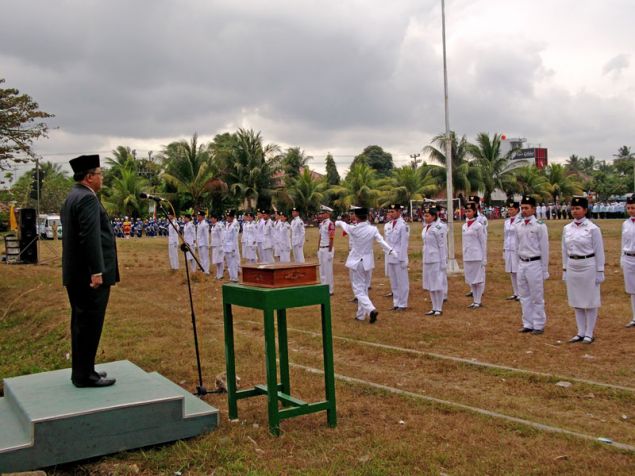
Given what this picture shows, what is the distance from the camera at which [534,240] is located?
9312 mm

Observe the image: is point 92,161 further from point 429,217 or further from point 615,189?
point 615,189

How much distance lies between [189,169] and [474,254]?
3349cm

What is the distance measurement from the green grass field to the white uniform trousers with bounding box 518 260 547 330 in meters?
0.29

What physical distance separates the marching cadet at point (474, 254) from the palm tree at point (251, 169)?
1303 inches

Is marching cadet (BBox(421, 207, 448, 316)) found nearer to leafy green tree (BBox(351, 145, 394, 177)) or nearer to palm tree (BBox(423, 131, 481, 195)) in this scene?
palm tree (BBox(423, 131, 481, 195))

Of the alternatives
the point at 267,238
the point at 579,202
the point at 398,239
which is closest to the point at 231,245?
the point at 267,238

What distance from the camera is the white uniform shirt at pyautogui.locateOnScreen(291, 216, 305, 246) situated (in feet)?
61.5

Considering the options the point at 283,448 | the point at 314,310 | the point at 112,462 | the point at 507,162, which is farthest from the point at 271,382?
the point at 507,162

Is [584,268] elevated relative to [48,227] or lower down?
lower down

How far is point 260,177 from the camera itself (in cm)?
4509

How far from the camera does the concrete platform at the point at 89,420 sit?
4.30m

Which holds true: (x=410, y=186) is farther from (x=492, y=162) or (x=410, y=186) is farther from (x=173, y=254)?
(x=173, y=254)

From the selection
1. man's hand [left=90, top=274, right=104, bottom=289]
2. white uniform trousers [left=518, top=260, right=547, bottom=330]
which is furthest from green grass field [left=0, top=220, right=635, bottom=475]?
man's hand [left=90, top=274, right=104, bottom=289]

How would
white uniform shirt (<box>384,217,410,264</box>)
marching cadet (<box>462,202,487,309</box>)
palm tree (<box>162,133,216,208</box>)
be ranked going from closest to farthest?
marching cadet (<box>462,202,487,309</box>) → white uniform shirt (<box>384,217,410,264</box>) → palm tree (<box>162,133,216,208</box>)
